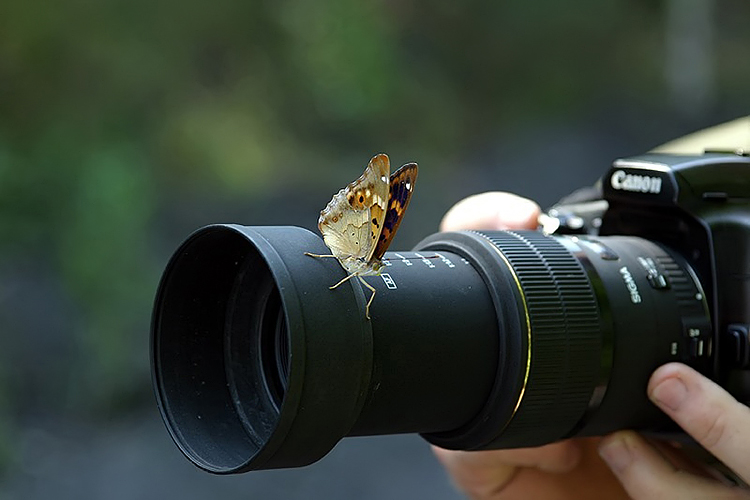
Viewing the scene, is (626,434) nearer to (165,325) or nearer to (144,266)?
(165,325)

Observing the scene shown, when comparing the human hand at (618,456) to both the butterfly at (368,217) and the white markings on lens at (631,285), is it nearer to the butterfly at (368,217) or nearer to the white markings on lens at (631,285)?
the white markings on lens at (631,285)

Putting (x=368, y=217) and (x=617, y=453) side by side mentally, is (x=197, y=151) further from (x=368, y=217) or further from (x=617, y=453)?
(x=368, y=217)

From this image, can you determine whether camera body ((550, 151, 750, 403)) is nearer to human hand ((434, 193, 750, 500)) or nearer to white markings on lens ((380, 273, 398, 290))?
human hand ((434, 193, 750, 500))

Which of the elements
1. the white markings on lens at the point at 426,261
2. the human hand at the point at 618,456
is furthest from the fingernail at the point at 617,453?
the white markings on lens at the point at 426,261

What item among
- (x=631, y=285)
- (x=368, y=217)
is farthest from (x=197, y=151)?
(x=368, y=217)

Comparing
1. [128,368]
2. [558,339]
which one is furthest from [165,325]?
[128,368]

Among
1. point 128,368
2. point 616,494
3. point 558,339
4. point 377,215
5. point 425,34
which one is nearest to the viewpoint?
point 377,215

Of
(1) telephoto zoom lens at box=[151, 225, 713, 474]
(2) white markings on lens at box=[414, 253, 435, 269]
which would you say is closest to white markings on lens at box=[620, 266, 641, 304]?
(1) telephoto zoom lens at box=[151, 225, 713, 474]
